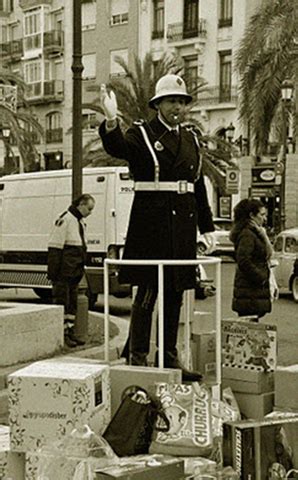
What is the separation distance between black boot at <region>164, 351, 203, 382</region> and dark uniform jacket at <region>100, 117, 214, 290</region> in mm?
414

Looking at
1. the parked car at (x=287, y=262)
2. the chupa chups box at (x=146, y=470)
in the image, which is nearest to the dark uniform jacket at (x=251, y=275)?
the chupa chups box at (x=146, y=470)

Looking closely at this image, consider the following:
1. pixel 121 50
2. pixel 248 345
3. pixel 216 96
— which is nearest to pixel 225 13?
pixel 216 96

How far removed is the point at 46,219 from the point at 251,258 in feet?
27.7

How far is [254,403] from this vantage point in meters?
6.59

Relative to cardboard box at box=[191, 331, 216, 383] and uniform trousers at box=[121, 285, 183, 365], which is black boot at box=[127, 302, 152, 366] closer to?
uniform trousers at box=[121, 285, 183, 365]

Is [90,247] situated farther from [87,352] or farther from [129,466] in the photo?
[129,466]

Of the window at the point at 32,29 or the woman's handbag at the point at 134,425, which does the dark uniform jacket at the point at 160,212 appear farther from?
the window at the point at 32,29

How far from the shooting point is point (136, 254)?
21.5 ft

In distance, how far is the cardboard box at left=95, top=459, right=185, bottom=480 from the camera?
15.6 feet

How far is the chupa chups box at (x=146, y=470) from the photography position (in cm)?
477

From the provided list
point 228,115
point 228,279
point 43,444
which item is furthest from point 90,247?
point 228,115

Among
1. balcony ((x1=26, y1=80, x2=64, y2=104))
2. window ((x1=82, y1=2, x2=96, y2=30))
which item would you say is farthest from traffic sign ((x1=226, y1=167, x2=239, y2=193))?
balcony ((x1=26, y1=80, x2=64, y2=104))

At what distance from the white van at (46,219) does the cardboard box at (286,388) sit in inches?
419

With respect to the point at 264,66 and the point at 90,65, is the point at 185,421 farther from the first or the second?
the point at 90,65
